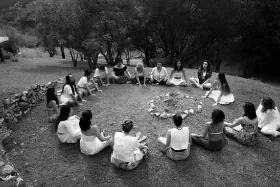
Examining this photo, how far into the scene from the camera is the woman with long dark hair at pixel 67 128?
5387 mm

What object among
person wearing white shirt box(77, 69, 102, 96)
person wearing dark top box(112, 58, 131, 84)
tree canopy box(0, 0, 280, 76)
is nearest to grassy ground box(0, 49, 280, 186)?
person wearing white shirt box(77, 69, 102, 96)

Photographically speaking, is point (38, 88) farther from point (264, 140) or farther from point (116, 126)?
point (264, 140)

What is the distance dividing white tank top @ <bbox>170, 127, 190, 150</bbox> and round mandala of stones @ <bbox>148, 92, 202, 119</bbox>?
7.04 ft

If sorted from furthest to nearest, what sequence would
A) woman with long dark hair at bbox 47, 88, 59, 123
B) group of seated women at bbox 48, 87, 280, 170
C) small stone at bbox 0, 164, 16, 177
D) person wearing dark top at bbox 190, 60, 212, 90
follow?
person wearing dark top at bbox 190, 60, 212, 90 < woman with long dark hair at bbox 47, 88, 59, 123 < group of seated women at bbox 48, 87, 280, 170 < small stone at bbox 0, 164, 16, 177

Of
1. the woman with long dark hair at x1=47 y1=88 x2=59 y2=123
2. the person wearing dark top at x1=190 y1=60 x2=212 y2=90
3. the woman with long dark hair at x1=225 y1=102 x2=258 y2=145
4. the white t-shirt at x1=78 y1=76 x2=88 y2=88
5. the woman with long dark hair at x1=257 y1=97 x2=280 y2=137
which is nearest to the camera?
the woman with long dark hair at x1=225 y1=102 x2=258 y2=145

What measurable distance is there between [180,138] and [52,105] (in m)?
4.46

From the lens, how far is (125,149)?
14.6ft

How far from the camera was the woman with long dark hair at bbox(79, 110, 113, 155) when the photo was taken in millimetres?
4793

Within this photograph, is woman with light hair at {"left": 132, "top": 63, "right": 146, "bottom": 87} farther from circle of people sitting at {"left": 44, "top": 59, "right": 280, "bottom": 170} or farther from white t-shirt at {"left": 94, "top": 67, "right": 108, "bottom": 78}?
circle of people sitting at {"left": 44, "top": 59, "right": 280, "bottom": 170}

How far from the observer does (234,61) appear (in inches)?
911

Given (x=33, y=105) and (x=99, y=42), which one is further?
(x=99, y=42)

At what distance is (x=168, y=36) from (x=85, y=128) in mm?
17582

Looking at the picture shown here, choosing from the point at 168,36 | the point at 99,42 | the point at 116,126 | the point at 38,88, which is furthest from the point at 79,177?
the point at 168,36

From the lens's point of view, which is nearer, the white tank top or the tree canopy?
the white tank top
